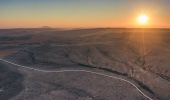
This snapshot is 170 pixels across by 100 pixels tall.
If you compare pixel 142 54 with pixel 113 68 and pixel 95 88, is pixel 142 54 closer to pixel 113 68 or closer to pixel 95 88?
pixel 113 68

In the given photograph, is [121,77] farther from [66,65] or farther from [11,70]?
[11,70]

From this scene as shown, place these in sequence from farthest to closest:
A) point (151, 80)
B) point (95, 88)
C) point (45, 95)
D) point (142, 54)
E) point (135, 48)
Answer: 1. point (135, 48)
2. point (142, 54)
3. point (151, 80)
4. point (95, 88)
5. point (45, 95)

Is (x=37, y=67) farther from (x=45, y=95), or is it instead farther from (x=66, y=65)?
(x=45, y=95)

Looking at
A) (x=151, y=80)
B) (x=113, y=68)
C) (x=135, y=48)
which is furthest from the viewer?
(x=135, y=48)

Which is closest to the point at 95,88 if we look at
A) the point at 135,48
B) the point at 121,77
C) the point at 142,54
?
the point at 121,77

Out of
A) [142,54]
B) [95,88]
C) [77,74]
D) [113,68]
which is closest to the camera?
[95,88]

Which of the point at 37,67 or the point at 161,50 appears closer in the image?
the point at 37,67

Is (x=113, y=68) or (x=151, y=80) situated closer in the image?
(x=151, y=80)

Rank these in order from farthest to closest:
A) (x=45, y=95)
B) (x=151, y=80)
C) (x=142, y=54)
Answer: (x=142, y=54), (x=151, y=80), (x=45, y=95)

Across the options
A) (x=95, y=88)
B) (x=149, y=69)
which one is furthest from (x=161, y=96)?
(x=149, y=69)
